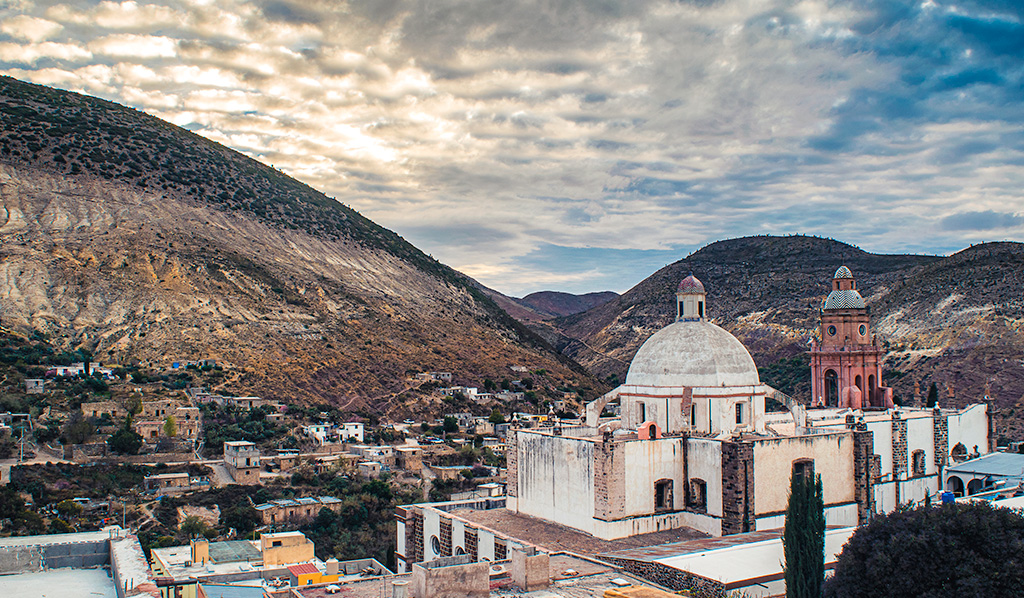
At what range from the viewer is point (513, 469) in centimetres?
2448

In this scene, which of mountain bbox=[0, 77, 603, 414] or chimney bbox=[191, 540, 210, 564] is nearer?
chimney bbox=[191, 540, 210, 564]

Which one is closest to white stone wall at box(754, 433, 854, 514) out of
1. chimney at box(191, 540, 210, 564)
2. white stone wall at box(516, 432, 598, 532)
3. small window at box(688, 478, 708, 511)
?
small window at box(688, 478, 708, 511)

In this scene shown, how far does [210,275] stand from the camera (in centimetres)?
5959

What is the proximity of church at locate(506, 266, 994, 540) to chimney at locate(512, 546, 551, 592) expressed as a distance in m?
7.11

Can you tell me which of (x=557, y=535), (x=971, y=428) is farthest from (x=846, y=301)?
(x=557, y=535)

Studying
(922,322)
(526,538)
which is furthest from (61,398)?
(922,322)

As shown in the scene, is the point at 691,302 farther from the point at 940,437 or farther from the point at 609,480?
the point at 940,437

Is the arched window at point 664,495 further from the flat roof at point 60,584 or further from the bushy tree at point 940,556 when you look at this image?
the flat roof at point 60,584

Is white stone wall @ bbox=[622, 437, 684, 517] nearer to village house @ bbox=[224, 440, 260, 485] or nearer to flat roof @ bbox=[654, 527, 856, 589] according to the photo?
flat roof @ bbox=[654, 527, 856, 589]

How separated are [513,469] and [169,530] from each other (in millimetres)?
15919

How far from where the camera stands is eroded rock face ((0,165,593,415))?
5169 centimetres

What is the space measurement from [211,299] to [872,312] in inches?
2038

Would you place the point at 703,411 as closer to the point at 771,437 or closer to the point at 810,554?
the point at 771,437

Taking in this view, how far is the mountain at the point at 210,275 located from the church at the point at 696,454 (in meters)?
30.5
